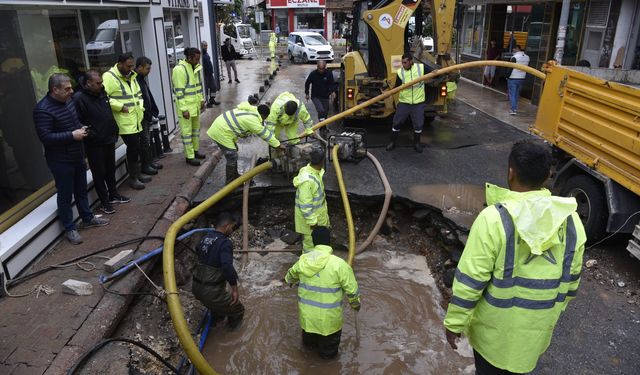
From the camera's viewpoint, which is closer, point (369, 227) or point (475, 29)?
point (369, 227)

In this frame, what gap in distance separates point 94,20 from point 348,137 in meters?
4.34

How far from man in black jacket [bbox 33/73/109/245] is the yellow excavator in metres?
5.82

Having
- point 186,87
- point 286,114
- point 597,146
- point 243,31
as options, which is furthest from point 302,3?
point 597,146

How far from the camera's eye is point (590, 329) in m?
4.23

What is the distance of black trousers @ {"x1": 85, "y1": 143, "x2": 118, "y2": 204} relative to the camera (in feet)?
18.0

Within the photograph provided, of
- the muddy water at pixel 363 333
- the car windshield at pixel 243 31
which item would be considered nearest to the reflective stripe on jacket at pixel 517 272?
the muddy water at pixel 363 333

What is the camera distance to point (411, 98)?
27.2 feet

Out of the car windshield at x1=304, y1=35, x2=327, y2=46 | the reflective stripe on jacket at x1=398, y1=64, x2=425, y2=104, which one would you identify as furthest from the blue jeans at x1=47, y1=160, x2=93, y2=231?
the car windshield at x1=304, y1=35, x2=327, y2=46

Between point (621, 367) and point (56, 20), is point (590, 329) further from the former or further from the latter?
point (56, 20)

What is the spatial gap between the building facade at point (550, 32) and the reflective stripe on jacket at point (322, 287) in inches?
316

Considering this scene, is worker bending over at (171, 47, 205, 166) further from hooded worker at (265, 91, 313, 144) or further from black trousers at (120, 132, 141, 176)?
hooded worker at (265, 91, 313, 144)

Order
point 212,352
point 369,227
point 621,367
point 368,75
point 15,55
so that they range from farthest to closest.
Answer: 1. point 368,75
2. point 369,227
3. point 15,55
4. point 212,352
5. point 621,367

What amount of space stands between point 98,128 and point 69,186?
36.0 inches

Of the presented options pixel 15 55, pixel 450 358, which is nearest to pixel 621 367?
pixel 450 358
